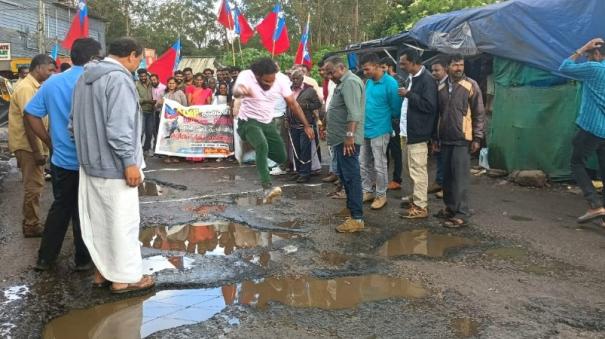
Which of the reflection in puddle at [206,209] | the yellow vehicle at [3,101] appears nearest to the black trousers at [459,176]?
the reflection in puddle at [206,209]

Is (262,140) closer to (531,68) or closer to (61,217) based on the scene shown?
(61,217)

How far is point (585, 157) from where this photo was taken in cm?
596

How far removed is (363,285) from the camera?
4.05 m

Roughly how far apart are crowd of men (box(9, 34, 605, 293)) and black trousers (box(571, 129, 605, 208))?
1 centimetres

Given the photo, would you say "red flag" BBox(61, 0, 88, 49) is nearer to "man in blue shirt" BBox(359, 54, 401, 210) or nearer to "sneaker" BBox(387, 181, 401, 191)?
"sneaker" BBox(387, 181, 401, 191)

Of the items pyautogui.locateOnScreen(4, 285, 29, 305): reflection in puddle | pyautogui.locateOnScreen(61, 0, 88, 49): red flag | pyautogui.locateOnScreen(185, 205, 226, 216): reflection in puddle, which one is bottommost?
pyautogui.locateOnScreen(4, 285, 29, 305): reflection in puddle

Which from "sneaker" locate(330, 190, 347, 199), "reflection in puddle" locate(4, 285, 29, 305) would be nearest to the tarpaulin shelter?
"sneaker" locate(330, 190, 347, 199)

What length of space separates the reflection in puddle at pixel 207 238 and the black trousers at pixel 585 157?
3.31 meters

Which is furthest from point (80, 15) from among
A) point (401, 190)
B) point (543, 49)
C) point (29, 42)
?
point (29, 42)

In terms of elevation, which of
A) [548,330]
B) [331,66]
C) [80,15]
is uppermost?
[80,15]

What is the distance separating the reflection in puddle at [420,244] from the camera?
4.88m

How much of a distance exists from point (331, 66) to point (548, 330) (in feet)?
11.0

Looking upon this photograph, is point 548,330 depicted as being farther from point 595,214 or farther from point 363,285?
point 595,214

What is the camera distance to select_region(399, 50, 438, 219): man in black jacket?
5.83 meters
